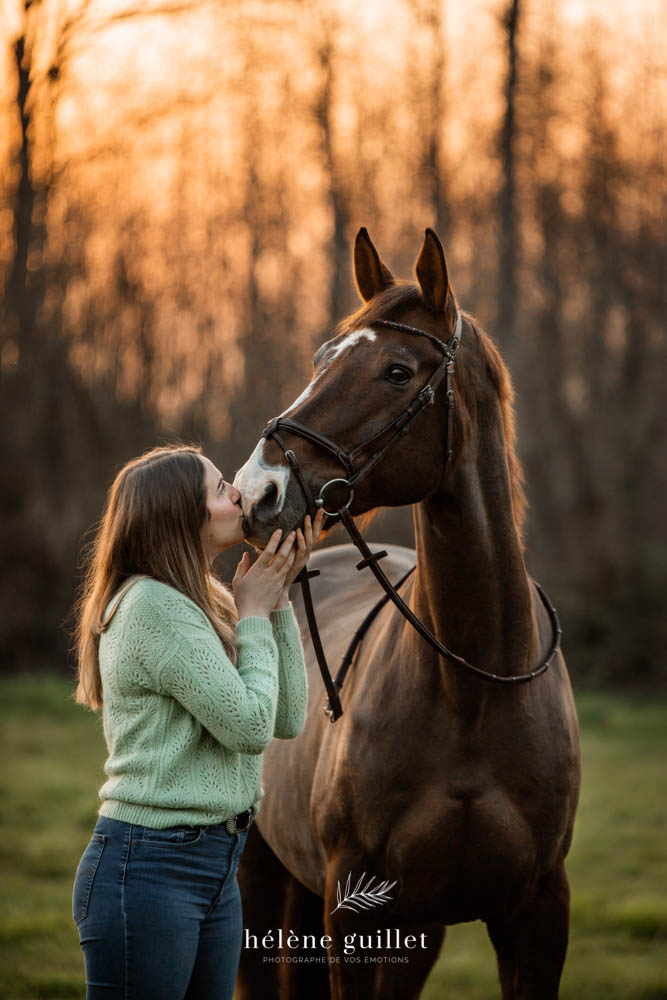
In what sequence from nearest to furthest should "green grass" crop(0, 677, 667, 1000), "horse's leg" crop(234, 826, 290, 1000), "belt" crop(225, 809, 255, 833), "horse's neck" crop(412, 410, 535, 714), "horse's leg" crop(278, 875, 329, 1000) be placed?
"belt" crop(225, 809, 255, 833)
"horse's neck" crop(412, 410, 535, 714)
"horse's leg" crop(278, 875, 329, 1000)
"horse's leg" crop(234, 826, 290, 1000)
"green grass" crop(0, 677, 667, 1000)

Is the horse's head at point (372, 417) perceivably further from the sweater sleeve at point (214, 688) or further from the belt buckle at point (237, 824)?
the belt buckle at point (237, 824)

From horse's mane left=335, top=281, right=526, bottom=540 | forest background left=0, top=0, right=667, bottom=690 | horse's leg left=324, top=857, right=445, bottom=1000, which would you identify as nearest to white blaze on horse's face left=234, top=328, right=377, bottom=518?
horse's mane left=335, top=281, right=526, bottom=540

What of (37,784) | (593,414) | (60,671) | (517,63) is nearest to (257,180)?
(517,63)

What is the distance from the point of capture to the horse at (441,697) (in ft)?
8.11

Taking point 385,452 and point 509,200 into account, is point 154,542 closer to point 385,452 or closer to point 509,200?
point 385,452

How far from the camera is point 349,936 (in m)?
2.70

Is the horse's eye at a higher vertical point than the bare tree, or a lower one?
lower

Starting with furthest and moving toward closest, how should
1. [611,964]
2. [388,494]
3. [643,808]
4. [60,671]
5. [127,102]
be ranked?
[60,671], [127,102], [643,808], [611,964], [388,494]

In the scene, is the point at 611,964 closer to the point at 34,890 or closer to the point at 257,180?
the point at 34,890

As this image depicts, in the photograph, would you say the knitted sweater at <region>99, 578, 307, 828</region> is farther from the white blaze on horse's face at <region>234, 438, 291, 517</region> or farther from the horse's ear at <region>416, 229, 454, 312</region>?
the horse's ear at <region>416, 229, 454, 312</region>

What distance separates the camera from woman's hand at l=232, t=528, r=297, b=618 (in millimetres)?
2225

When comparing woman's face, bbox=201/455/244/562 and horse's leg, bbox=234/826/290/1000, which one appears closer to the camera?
woman's face, bbox=201/455/244/562

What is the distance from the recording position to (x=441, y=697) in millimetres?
2705

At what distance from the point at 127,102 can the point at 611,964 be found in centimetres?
895
